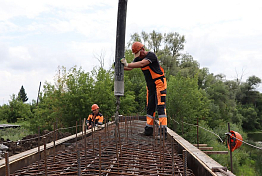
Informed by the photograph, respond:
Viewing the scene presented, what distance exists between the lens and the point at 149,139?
5902 millimetres

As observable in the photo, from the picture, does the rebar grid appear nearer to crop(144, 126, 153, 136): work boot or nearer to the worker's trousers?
the worker's trousers

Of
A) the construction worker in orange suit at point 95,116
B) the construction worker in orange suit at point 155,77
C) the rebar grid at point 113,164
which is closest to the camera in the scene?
the rebar grid at point 113,164

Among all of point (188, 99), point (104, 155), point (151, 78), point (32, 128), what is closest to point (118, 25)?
point (151, 78)

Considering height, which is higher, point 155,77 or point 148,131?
point 155,77

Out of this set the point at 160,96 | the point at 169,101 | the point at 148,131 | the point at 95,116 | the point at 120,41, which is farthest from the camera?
the point at 169,101

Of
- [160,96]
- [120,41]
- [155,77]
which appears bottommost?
[160,96]

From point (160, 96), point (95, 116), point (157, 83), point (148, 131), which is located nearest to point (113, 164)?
point (160, 96)

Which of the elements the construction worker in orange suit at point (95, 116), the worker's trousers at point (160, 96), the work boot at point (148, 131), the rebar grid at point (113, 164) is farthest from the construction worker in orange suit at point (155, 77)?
the construction worker in orange suit at point (95, 116)

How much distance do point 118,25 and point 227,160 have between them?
911 inches

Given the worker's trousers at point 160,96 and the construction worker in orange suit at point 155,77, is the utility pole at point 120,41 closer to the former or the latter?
the construction worker in orange suit at point 155,77

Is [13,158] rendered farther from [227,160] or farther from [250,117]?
[250,117]

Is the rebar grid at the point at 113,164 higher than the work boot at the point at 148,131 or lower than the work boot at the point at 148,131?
lower

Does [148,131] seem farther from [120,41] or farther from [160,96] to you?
[120,41]

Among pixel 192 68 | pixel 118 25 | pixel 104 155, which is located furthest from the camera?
pixel 192 68
